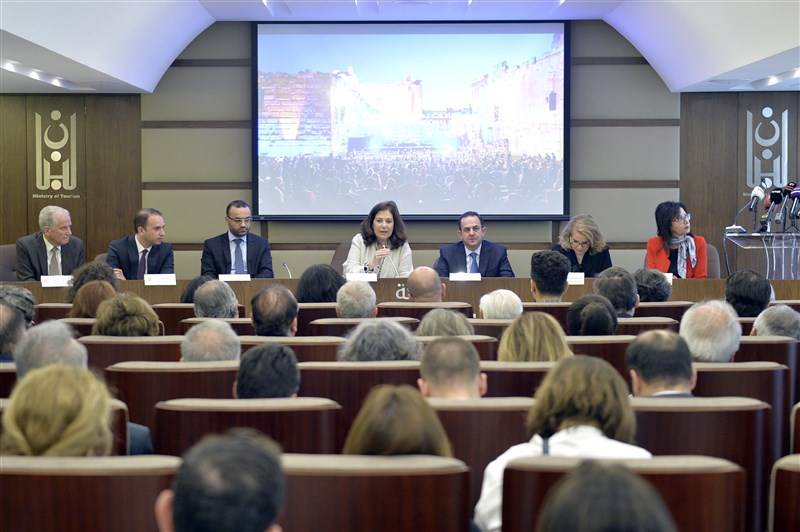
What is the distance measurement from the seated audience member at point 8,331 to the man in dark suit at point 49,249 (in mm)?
4006

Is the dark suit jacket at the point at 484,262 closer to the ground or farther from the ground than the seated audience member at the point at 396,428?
farther from the ground

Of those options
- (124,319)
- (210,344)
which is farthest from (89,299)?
(210,344)

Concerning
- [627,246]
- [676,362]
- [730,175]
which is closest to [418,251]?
[627,246]

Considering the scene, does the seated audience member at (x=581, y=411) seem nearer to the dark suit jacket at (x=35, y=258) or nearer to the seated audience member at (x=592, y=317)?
the seated audience member at (x=592, y=317)

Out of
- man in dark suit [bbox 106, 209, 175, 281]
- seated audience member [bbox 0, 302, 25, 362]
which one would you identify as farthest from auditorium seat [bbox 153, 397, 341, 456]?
man in dark suit [bbox 106, 209, 175, 281]

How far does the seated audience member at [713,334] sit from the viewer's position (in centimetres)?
315

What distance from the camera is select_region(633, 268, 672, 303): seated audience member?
5207 millimetres

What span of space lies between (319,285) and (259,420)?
3002 millimetres

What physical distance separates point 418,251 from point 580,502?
7873 millimetres

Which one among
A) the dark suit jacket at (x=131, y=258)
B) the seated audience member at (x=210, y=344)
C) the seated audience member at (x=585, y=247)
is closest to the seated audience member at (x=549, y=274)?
the seated audience member at (x=585, y=247)

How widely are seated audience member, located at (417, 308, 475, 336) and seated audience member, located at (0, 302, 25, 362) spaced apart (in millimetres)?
1421

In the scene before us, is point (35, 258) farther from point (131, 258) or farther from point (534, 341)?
point (534, 341)

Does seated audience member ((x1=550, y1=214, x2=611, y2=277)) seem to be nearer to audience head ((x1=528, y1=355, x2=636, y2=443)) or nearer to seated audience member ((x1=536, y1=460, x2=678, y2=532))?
audience head ((x1=528, y1=355, x2=636, y2=443))

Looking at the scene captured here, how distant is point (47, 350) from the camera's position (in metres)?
2.54
